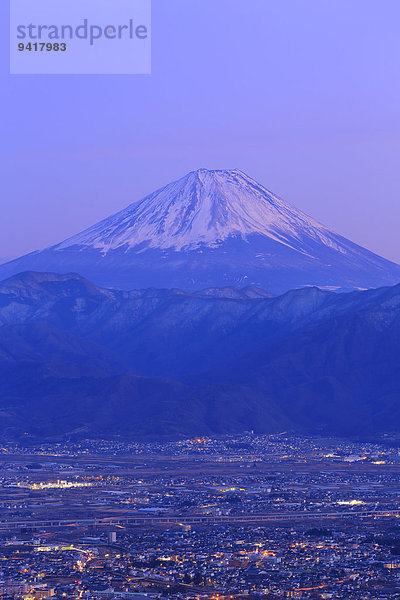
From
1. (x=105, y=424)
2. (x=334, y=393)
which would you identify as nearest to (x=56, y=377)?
(x=105, y=424)

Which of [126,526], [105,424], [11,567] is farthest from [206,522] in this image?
[105,424]

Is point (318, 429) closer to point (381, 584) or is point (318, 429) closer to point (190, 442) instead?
point (190, 442)

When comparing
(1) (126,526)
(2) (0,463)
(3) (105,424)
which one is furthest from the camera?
(3) (105,424)

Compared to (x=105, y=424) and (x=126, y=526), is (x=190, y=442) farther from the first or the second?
(x=126, y=526)

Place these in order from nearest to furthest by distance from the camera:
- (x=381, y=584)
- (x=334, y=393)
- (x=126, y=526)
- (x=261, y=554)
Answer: (x=381, y=584) < (x=261, y=554) < (x=126, y=526) < (x=334, y=393)

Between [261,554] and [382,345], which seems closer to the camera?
[261,554]

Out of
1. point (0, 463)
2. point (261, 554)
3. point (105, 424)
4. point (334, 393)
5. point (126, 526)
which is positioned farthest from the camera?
point (334, 393)
